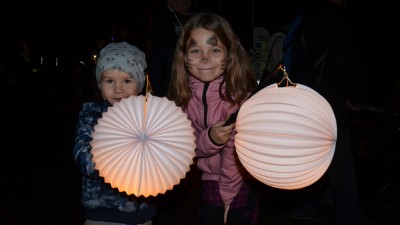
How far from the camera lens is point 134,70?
249 centimetres

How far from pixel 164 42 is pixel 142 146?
247 cm

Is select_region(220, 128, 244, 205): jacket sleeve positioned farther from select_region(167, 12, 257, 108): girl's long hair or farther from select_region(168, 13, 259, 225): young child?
select_region(167, 12, 257, 108): girl's long hair

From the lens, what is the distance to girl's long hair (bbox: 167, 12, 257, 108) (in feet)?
8.53

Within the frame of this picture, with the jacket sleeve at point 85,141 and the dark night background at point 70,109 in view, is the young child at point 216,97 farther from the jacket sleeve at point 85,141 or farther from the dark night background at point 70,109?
the dark night background at point 70,109

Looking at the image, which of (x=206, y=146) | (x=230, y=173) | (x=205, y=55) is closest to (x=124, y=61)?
(x=205, y=55)

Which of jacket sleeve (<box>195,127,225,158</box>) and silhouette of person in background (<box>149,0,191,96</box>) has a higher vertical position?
silhouette of person in background (<box>149,0,191,96</box>)

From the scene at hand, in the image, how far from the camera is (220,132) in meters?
2.19

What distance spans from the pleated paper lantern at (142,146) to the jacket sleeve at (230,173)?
72cm

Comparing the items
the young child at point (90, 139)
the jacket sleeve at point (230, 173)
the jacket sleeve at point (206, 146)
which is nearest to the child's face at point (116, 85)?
the young child at point (90, 139)

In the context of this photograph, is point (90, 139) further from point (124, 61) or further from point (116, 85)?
point (124, 61)

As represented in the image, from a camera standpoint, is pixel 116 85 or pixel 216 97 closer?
pixel 116 85

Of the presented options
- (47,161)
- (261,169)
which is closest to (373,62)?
(47,161)

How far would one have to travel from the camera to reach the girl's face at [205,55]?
2547 mm

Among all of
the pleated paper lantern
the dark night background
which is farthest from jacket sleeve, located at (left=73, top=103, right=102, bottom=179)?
the dark night background
